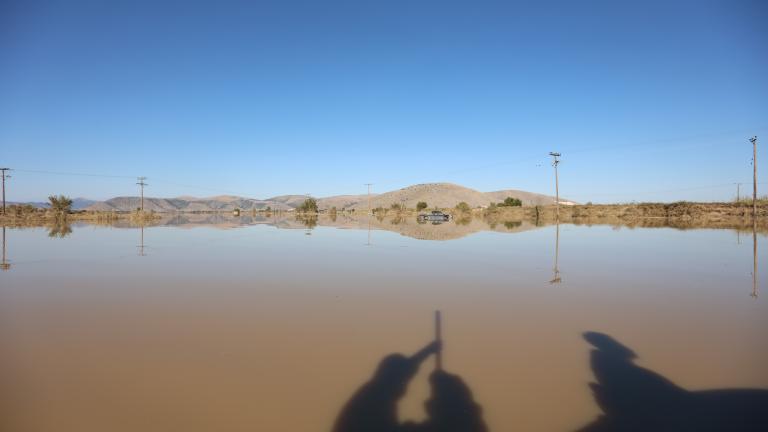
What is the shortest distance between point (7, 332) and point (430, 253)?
426 inches

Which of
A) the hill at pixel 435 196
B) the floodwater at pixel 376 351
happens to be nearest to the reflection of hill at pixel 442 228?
the floodwater at pixel 376 351

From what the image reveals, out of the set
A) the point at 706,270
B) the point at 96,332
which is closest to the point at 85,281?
the point at 96,332

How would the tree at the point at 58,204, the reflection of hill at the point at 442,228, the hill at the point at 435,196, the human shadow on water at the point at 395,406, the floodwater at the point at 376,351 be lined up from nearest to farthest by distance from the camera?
the human shadow on water at the point at 395,406, the floodwater at the point at 376,351, the reflection of hill at the point at 442,228, the tree at the point at 58,204, the hill at the point at 435,196

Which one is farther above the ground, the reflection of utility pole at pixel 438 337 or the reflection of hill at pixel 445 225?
the reflection of hill at pixel 445 225

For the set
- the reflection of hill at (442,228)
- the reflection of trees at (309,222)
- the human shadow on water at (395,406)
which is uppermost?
the reflection of trees at (309,222)

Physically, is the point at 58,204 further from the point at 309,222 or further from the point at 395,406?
the point at 395,406

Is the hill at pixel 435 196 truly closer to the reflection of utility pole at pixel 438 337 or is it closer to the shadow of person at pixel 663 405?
the reflection of utility pole at pixel 438 337

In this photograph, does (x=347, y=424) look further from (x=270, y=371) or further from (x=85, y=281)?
(x=85, y=281)

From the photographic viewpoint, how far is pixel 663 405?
3.20m

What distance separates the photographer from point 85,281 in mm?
8539

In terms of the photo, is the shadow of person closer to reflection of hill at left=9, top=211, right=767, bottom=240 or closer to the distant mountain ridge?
reflection of hill at left=9, top=211, right=767, bottom=240

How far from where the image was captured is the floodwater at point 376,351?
311cm

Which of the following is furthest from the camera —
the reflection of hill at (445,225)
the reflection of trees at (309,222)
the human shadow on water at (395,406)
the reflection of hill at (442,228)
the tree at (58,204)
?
the tree at (58,204)

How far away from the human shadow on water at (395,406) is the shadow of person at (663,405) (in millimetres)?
922
